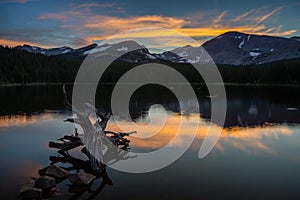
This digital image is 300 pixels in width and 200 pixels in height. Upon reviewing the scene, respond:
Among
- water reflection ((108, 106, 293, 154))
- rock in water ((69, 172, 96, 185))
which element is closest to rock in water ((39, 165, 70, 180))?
rock in water ((69, 172, 96, 185))

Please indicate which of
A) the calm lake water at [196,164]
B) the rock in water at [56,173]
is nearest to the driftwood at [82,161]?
the rock in water at [56,173]

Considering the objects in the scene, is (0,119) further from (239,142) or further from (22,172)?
(239,142)

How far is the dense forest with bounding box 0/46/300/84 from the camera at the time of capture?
417 ft

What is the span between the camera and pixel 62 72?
157375 millimetres

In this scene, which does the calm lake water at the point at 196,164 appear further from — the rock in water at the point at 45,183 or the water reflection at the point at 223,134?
the rock in water at the point at 45,183

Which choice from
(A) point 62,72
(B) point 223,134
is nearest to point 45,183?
(B) point 223,134

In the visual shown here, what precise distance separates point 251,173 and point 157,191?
6.02 meters

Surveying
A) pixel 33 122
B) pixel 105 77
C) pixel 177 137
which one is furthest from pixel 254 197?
pixel 105 77

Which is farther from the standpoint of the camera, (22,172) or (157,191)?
(22,172)

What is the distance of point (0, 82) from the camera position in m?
117

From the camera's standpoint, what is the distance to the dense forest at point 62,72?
12712cm

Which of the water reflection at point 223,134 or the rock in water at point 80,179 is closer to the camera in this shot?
the rock in water at point 80,179

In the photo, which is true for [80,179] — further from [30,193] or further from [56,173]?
[30,193]

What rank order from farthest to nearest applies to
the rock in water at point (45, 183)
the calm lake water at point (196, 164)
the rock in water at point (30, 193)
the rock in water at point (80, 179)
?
1. the rock in water at point (80, 179)
2. the calm lake water at point (196, 164)
3. the rock in water at point (45, 183)
4. the rock in water at point (30, 193)
